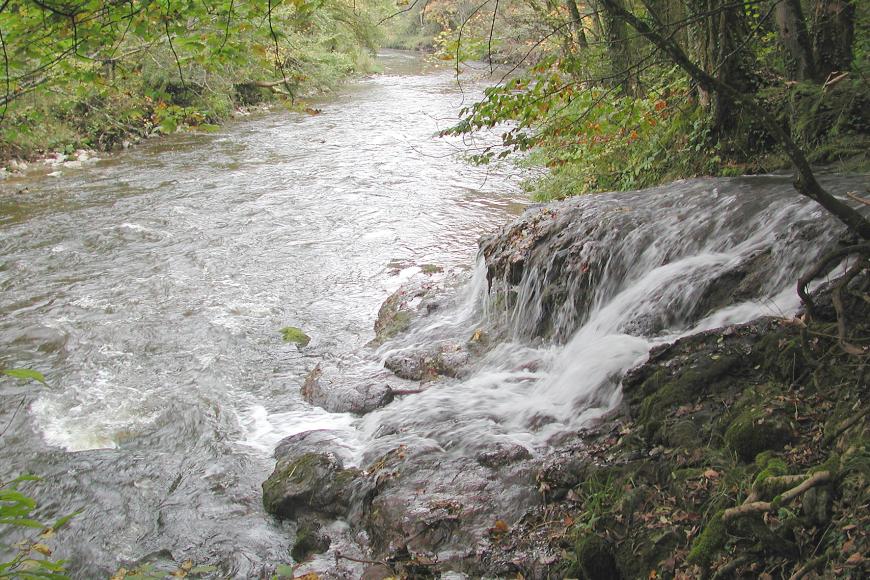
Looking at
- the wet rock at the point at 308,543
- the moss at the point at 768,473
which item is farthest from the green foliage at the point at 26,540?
the moss at the point at 768,473

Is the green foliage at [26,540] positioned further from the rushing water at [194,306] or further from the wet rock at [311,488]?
the wet rock at [311,488]

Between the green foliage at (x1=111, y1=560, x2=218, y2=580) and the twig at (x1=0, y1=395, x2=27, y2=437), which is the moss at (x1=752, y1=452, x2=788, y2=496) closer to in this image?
the green foliage at (x1=111, y1=560, x2=218, y2=580)

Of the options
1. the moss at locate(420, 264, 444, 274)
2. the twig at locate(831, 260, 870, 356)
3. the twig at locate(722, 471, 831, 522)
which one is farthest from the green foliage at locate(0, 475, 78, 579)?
the moss at locate(420, 264, 444, 274)

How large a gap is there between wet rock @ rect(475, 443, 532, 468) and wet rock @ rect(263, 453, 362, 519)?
1.00m

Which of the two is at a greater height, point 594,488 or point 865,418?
point 865,418

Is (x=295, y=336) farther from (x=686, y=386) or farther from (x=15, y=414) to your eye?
(x=686, y=386)

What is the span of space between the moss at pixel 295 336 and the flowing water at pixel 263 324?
0.13 metres

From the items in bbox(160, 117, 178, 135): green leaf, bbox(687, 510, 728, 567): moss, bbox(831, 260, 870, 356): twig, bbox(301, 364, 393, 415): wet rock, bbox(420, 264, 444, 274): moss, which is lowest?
bbox(301, 364, 393, 415): wet rock

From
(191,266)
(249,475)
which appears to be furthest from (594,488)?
(191,266)

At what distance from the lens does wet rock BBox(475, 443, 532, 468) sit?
4.62 meters

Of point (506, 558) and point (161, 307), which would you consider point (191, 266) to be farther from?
point (506, 558)

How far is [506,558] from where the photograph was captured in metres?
3.81

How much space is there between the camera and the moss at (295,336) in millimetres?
7918

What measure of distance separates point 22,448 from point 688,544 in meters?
5.68
